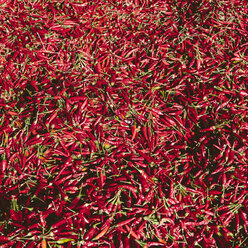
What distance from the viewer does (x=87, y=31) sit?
2.80 m

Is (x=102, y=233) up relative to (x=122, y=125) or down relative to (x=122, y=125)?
down

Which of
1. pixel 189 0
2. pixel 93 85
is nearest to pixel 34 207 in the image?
pixel 93 85

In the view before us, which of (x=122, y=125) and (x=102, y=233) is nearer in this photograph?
(x=102, y=233)

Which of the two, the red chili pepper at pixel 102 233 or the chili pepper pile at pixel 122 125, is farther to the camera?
the chili pepper pile at pixel 122 125

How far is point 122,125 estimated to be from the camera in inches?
88.5

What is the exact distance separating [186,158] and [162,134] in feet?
1.03

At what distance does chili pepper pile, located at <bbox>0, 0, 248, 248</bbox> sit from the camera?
1884mm

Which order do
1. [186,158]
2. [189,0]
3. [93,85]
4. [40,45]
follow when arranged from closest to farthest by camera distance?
[186,158] < [93,85] < [40,45] < [189,0]

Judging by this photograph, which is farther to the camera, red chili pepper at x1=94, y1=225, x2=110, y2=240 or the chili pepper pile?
the chili pepper pile

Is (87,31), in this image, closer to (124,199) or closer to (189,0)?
(189,0)

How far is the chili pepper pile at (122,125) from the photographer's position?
188 cm

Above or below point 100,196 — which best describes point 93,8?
above

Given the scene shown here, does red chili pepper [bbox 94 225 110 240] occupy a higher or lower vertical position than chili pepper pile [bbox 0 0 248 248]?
lower

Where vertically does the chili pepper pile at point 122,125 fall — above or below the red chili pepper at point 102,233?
above
